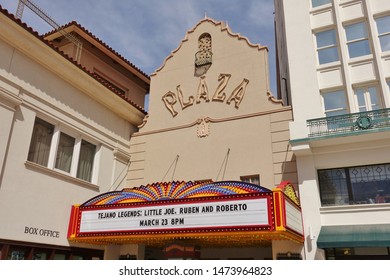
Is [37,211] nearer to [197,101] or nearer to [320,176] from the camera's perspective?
[197,101]

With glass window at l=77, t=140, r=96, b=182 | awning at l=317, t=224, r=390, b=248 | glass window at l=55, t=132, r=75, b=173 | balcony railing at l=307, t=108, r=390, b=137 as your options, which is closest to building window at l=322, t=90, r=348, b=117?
balcony railing at l=307, t=108, r=390, b=137

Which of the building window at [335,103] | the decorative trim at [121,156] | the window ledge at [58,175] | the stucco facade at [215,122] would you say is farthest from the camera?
the decorative trim at [121,156]

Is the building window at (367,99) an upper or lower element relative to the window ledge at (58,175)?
upper

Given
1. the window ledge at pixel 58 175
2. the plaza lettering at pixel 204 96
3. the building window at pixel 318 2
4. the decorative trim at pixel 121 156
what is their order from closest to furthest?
the window ledge at pixel 58 175 → the building window at pixel 318 2 → the plaza lettering at pixel 204 96 → the decorative trim at pixel 121 156

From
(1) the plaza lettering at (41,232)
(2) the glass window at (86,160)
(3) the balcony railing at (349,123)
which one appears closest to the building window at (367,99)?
(3) the balcony railing at (349,123)

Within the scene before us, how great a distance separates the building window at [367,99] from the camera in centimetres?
1365

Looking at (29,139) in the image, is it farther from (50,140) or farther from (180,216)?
(180,216)

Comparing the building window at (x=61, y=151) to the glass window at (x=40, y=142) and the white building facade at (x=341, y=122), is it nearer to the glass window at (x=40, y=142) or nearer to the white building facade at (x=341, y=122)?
the glass window at (x=40, y=142)

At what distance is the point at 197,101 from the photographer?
16703 millimetres

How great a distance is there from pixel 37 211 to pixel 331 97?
38.7 feet

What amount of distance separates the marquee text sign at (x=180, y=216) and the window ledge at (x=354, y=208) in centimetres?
350

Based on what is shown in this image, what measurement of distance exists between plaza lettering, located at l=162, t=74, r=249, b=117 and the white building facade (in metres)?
2.36

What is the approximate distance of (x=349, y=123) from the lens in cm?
1282
